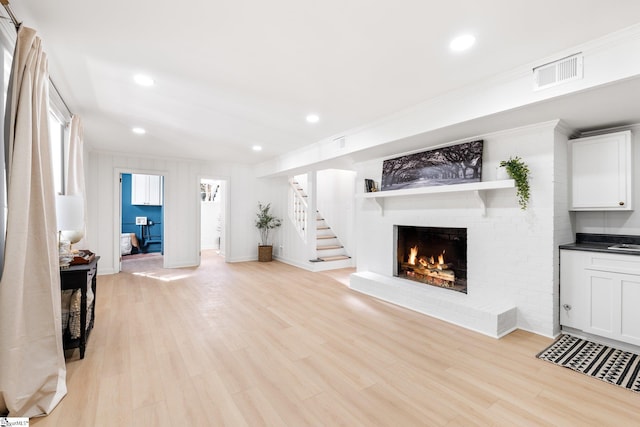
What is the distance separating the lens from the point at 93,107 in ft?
11.4

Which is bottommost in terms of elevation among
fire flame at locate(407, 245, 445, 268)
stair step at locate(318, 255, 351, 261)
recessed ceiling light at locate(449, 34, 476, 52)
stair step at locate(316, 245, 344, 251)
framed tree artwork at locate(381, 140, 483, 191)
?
stair step at locate(318, 255, 351, 261)

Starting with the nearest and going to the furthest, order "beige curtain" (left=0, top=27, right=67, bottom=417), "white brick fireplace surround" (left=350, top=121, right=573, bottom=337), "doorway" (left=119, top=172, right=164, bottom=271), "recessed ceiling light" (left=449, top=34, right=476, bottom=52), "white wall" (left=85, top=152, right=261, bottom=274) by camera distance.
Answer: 1. "beige curtain" (left=0, top=27, right=67, bottom=417)
2. "recessed ceiling light" (left=449, top=34, right=476, bottom=52)
3. "white brick fireplace surround" (left=350, top=121, right=573, bottom=337)
4. "white wall" (left=85, top=152, right=261, bottom=274)
5. "doorway" (left=119, top=172, right=164, bottom=271)

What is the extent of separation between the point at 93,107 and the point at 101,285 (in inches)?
118

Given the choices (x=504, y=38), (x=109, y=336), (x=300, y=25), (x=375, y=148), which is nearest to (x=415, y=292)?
(x=375, y=148)

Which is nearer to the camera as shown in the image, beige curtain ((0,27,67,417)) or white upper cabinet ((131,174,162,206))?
beige curtain ((0,27,67,417))

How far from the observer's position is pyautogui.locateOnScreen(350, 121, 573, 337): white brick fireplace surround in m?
2.94

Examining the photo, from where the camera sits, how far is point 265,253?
285 inches

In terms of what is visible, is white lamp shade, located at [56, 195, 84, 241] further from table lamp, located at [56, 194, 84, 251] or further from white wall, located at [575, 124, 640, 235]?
white wall, located at [575, 124, 640, 235]

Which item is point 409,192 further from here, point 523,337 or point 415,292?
point 523,337

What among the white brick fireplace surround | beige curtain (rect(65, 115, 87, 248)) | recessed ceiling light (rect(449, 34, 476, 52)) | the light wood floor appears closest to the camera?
the light wood floor

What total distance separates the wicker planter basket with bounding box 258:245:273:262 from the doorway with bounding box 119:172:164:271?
2.98 meters

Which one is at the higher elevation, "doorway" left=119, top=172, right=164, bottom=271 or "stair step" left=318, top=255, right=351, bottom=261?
"doorway" left=119, top=172, right=164, bottom=271

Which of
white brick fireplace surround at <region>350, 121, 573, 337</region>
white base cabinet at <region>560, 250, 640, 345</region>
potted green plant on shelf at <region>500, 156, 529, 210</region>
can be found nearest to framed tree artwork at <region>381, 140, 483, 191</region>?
white brick fireplace surround at <region>350, 121, 573, 337</region>

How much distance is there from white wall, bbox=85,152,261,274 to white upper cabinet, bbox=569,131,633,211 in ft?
20.4
